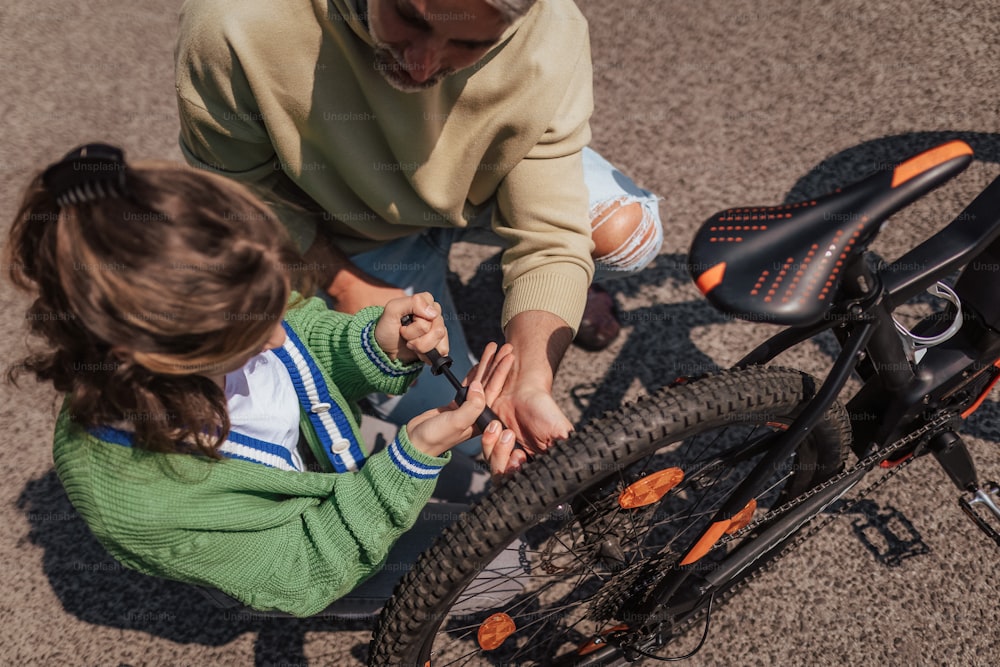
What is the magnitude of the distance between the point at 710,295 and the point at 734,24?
223cm

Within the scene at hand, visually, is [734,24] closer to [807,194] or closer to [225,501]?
[807,194]

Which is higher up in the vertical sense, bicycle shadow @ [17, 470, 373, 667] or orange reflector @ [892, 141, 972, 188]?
orange reflector @ [892, 141, 972, 188]

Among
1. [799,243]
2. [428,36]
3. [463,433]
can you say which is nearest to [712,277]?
[799,243]

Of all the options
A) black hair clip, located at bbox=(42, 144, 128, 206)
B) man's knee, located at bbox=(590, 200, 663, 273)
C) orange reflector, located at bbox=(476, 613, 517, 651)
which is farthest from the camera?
man's knee, located at bbox=(590, 200, 663, 273)

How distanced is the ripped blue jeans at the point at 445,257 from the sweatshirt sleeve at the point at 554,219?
0.67 feet

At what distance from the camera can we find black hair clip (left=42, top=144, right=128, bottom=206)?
0.87 metres

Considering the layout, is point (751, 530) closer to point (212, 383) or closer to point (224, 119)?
point (212, 383)

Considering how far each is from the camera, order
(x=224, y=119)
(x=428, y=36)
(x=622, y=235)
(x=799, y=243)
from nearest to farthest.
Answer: (x=799, y=243) < (x=428, y=36) < (x=224, y=119) < (x=622, y=235)

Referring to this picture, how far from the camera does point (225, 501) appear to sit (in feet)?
3.73

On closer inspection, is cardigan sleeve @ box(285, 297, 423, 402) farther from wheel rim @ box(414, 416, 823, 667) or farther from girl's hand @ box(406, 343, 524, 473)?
wheel rim @ box(414, 416, 823, 667)

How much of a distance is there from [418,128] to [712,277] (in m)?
0.67

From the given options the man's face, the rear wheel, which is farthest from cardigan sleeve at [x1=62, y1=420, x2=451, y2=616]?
the man's face

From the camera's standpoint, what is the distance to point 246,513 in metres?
1.16

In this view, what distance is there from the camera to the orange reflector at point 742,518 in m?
1.23
